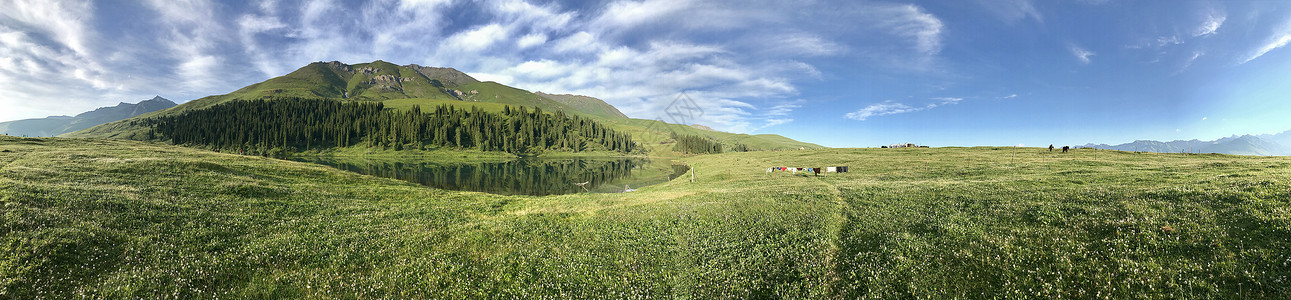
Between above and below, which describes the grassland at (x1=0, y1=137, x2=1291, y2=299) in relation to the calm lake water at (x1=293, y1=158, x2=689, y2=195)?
above

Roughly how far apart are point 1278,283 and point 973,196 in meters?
14.3

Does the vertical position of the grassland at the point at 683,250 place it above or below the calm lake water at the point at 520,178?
above

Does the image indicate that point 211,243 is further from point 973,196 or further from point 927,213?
point 973,196

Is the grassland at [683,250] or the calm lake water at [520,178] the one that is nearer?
the grassland at [683,250]

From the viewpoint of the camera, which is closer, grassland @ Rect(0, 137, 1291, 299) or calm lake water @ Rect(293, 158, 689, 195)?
grassland @ Rect(0, 137, 1291, 299)

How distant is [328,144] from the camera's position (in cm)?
19838

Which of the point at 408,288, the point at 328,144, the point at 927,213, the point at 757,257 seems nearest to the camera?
the point at 408,288

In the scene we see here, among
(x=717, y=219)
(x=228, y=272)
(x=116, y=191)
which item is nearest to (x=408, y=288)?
(x=228, y=272)

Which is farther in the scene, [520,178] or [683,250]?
[520,178]

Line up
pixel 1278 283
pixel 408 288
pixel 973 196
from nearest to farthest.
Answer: pixel 1278 283 → pixel 408 288 → pixel 973 196

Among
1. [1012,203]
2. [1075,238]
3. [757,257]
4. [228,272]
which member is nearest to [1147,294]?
[1075,238]

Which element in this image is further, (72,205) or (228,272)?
(72,205)

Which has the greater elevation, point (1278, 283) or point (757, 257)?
point (1278, 283)

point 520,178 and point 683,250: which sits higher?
point 683,250
